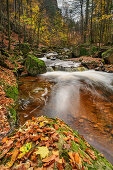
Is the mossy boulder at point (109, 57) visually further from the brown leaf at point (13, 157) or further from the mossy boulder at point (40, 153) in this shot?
the brown leaf at point (13, 157)

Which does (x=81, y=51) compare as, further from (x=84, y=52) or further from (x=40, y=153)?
(x=40, y=153)

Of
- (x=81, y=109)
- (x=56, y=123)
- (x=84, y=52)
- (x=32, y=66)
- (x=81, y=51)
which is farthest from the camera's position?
(x=81, y=51)

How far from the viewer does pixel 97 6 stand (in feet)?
49.8

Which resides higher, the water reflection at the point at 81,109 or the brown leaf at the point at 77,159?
the brown leaf at the point at 77,159

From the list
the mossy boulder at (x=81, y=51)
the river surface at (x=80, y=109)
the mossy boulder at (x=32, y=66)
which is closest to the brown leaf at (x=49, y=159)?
the river surface at (x=80, y=109)

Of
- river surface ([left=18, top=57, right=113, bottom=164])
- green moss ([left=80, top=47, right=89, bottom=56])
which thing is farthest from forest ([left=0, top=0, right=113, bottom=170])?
green moss ([left=80, top=47, right=89, bottom=56])

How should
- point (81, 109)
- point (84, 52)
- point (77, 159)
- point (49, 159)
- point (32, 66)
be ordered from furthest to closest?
point (84, 52) → point (32, 66) → point (81, 109) → point (77, 159) → point (49, 159)

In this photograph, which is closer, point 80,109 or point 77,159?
point 77,159

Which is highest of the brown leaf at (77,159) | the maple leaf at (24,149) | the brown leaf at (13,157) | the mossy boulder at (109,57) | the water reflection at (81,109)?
the mossy boulder at (109,57)

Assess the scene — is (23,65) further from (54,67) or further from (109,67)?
(109,67)

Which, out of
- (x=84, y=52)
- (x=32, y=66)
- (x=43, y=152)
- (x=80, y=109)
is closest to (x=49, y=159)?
(x=43, y=152)

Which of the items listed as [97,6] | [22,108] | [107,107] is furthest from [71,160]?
[97,6]

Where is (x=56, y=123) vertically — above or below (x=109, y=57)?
below

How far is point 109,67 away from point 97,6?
11451 mm
